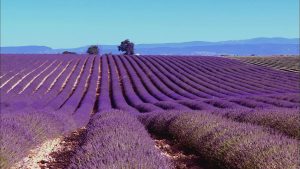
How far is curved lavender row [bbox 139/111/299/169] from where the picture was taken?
18.5ft

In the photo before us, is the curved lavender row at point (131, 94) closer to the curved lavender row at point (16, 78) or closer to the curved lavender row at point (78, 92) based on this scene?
the curved lavender row at point (78, 92)

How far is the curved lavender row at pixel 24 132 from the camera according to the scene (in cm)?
764

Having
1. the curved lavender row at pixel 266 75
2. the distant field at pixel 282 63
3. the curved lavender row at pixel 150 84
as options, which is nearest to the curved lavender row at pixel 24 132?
the curved lavender row at pixel 150 84

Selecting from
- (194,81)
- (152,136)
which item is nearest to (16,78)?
(194,81)

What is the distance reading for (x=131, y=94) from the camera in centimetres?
3139

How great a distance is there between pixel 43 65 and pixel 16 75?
377 inches

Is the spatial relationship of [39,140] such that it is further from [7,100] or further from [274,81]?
[274,81]

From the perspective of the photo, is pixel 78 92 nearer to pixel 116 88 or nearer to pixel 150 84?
pixel 116 88

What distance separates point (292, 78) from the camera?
135 feet

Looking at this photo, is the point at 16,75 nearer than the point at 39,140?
No

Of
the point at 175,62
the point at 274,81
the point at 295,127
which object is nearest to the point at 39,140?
the point at 295,127

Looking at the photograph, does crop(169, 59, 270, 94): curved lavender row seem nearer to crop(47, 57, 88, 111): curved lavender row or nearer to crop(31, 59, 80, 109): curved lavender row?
crop(47, 57, 88, 111): curved lavender row

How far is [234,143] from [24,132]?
177 inches

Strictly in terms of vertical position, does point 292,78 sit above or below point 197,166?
below
